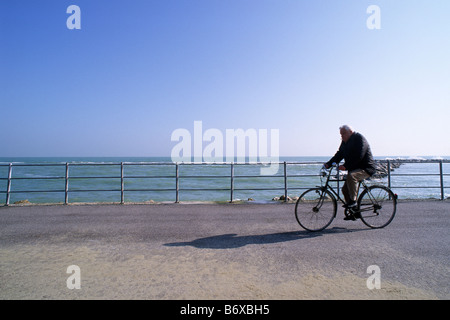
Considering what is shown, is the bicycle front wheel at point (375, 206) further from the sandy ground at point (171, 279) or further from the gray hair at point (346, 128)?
the sandy ground at point (171, 279)

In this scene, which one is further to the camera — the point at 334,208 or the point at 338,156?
the point at 338,156

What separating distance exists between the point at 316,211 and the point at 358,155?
1.31 metres

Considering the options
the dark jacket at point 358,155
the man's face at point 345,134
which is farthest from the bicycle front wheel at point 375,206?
the man's face at point 345,134

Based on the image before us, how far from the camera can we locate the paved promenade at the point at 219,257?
9.22 feet

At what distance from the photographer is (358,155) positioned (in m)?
5.25

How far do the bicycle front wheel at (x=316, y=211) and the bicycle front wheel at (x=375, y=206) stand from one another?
610 mm

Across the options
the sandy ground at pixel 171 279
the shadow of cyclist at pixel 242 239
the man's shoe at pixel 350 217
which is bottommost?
the sandy ground at pixel 171 279

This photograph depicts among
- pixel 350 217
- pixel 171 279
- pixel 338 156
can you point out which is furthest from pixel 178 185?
pixel 171 279

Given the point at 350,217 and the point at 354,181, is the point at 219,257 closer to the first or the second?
the point at 350,217

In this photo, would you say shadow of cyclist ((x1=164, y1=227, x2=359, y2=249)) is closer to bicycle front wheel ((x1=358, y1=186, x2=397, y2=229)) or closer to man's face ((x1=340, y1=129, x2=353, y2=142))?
bicycle front wheel ((x1=358, y1=186, x2=397, y2=229))

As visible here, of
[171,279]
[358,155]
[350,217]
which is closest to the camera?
[171,279]

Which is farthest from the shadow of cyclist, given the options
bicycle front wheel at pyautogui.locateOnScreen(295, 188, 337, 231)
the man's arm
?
the man's arm

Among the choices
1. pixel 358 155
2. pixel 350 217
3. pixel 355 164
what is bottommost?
pixel 350 217

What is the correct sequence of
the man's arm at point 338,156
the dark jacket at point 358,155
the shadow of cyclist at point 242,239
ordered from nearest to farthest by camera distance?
the shadow of cyclist at point 242,239, the dark jacket at point 358,155, the man's arm at point 338,156
